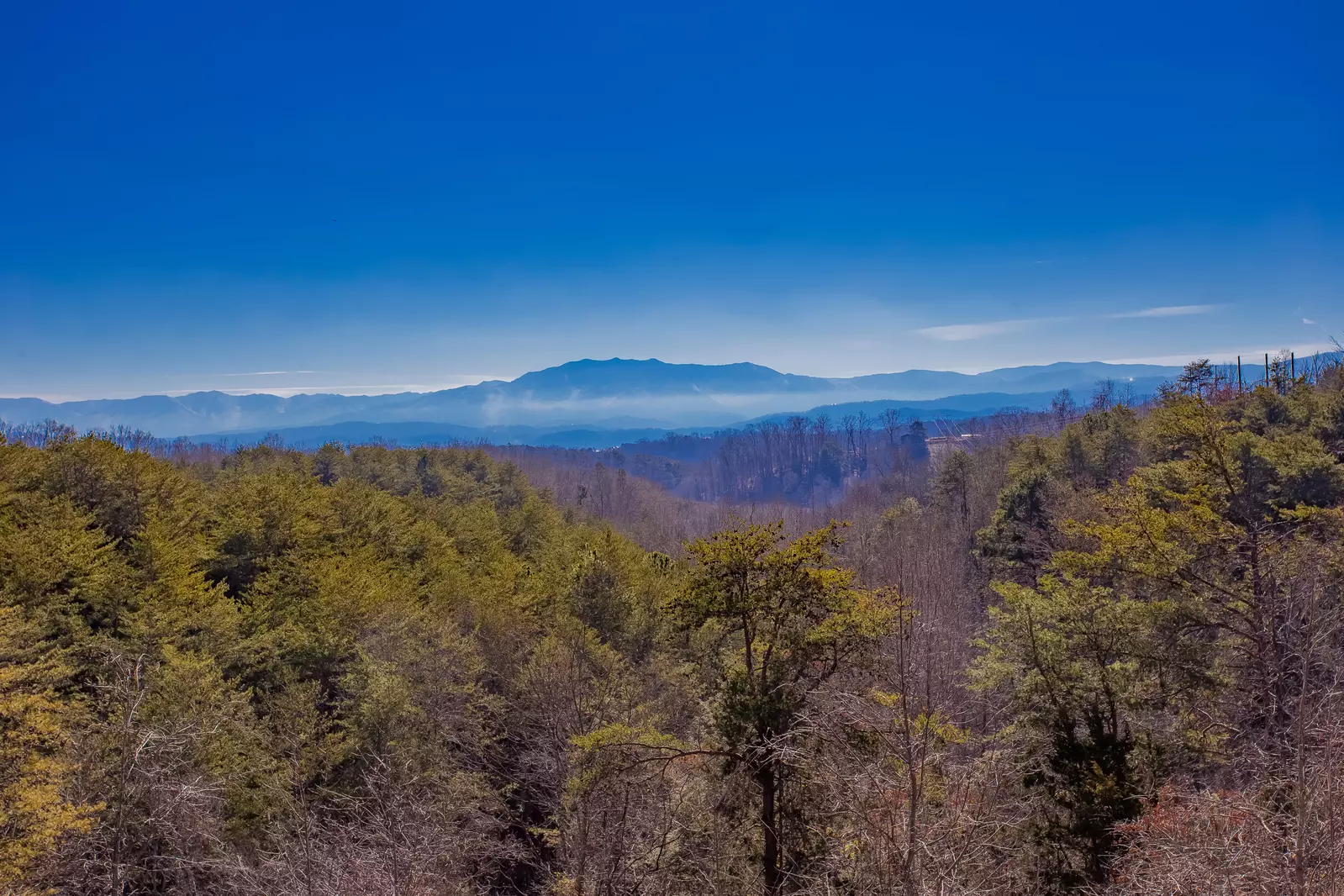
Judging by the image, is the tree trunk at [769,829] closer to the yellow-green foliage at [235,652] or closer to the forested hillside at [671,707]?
the forested hillside at [671,707]

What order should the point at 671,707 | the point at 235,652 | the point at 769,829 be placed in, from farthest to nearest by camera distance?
the point at 671,707
the point at 235,652
the point at 769,829

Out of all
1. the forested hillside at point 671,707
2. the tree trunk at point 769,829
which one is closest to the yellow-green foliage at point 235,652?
the forested hillside at point 671,707

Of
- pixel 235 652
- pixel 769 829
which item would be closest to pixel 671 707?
pixel 769 829

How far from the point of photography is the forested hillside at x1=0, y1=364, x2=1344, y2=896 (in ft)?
31.2

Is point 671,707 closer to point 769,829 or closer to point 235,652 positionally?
point 769,829

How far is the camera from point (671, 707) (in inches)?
877

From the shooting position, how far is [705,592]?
1205cm

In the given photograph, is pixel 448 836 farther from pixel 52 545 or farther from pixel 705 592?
pixel 52 545

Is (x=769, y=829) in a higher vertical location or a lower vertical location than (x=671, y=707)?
higher

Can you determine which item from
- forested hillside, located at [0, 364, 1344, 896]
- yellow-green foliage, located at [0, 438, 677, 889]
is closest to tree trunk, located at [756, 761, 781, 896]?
forested hillside, located at [0, 364, 1344, 896]

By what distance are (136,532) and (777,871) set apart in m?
25.2

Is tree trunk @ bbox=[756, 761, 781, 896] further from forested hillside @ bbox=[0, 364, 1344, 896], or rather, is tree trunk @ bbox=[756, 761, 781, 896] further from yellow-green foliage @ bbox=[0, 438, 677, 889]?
yellow-green foliage @ bbox=[0, 438, 677, 889]

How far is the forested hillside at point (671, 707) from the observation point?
9500mm

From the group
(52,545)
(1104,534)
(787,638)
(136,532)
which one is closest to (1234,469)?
(1104,534)
